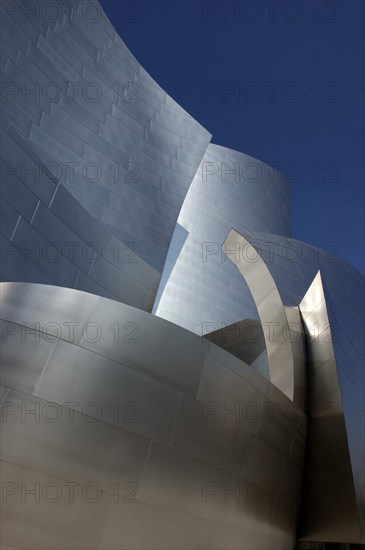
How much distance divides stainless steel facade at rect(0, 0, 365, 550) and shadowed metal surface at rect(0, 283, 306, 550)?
0.06 ft

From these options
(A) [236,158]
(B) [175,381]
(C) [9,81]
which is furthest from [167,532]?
(A) [236,158]

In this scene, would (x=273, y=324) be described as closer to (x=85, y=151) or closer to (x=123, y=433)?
(x=123, y=433)

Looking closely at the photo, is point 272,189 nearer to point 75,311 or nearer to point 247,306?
point 247,306

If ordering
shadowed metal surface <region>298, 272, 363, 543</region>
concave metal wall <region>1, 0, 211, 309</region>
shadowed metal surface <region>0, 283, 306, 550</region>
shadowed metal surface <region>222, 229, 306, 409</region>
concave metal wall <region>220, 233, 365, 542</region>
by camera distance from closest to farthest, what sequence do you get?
1. shadowed metal surface <region>0, 283, 306, 550</region>
2. shadowed metal surface <region>298, 272, 363, 543</region>
3. concave metal wall <region>220, 233, 365, 542</region>
4. shadowed metal surface <region>222, 229, 306, 409</region>
5. concave metal wall <region>1, 0, 211, 309</region>

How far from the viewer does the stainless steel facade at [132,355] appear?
493 cm

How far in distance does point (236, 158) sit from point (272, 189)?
4.28 meters

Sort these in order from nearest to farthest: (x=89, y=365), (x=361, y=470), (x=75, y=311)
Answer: (x=89, y=365)
(x=75, y=311)
(x=361, y=470)

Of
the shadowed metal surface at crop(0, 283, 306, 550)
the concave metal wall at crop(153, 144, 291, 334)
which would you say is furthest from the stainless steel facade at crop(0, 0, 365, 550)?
the concave metal wall at crop(153, 144, 291, 334)

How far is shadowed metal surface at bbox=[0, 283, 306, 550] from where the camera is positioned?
4715mm

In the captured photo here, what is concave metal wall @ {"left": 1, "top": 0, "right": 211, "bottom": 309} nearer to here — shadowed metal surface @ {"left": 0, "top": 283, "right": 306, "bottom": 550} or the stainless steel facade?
the stainless steel facade

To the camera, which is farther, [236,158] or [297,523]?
[236,158]

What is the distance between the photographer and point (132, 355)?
575 cm

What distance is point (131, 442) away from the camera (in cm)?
524

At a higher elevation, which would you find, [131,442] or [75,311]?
[75,311]
